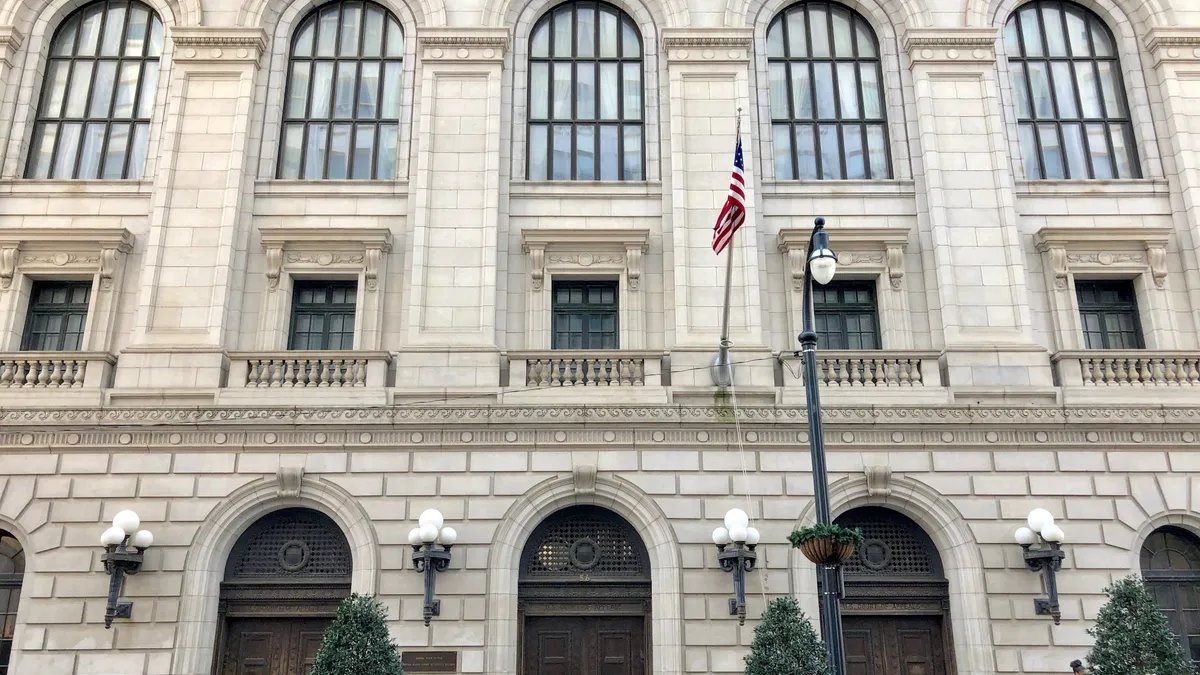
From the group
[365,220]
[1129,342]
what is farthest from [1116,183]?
[365,220]

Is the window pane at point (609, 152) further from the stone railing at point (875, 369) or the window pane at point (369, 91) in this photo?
the stone railing at point (875, 369)

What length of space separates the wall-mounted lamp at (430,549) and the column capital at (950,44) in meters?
14.8

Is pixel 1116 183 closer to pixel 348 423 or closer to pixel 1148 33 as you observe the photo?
pixel 1148 33

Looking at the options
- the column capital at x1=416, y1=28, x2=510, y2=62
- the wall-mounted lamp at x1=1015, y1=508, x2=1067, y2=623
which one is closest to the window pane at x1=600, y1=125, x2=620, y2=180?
the column capital at x1=416, y1=28, x2=510, y2=62

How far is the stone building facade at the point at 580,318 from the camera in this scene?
60.2 ft

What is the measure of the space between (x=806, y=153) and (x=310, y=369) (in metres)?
12.0

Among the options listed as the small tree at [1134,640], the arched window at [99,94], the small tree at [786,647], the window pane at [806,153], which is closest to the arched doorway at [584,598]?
the small tree at [786,647]

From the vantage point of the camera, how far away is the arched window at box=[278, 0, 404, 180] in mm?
21891

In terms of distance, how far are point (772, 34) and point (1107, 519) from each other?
517 inches

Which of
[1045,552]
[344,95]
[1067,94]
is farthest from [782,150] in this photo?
[344,95]

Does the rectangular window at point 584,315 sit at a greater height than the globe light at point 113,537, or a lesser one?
greater

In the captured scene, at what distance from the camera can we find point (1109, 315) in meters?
20.9

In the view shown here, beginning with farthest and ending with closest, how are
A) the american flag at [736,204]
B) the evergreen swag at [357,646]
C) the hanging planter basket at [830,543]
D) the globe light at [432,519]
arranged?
the globe light at [432,519] < the american flag at [736,204] < the evergreen swag at [357,646] < the hanging planter basket at [830,543]

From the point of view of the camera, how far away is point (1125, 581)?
1609 centimetres
